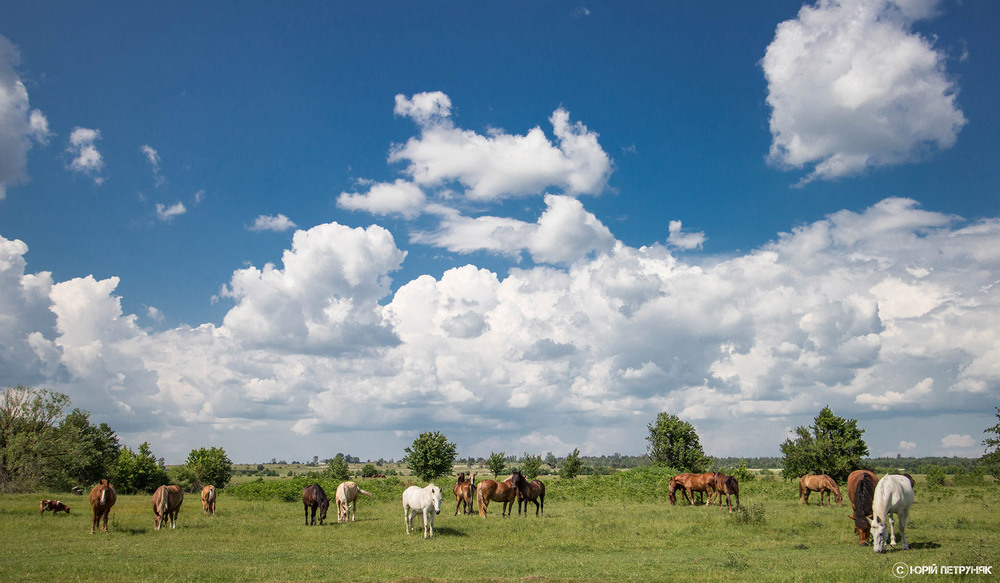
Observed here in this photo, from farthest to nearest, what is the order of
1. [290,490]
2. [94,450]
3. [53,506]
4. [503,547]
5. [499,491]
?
[94,450]
[290,490]
[53,506]
[499,491]
[503,547]

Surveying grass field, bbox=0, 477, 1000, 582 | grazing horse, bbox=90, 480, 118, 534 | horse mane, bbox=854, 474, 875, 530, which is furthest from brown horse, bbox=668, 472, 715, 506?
grazing horse, bbox=90, 480, 118, 534

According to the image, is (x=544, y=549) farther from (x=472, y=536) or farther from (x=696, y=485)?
(x=696, y=485)

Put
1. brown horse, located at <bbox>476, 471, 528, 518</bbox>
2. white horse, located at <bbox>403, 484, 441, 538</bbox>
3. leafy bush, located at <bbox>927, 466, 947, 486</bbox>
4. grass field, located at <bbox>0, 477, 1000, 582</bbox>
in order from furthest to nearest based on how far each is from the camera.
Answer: leafy bush, located at <bbox>927, 466, 947, 486</bbox> < brown horse, located at <bbox>476, 471, 528, 518</bbox> < white horse, located at <bbox>403, 484, 441, 538</bbox> < grass field, located at <bbox>0, 477, 1000, 582</bbox>

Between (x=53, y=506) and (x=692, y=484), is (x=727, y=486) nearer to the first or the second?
(x=692, y=484)

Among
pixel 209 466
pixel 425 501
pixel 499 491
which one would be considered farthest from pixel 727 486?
pixel 209 466

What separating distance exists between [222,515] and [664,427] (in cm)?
4196

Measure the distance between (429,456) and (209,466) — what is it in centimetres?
3186

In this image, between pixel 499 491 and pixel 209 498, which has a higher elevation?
pixel 499 491

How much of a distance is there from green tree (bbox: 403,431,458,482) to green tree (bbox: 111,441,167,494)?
31418 mm

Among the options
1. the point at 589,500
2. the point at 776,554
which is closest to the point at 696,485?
the point at 589,500

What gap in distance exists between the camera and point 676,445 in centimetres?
5712

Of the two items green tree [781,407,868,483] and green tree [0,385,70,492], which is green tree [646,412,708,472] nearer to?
green tree [781,407,868,483]

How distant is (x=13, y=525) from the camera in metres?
25.2

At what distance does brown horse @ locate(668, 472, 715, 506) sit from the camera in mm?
31062
